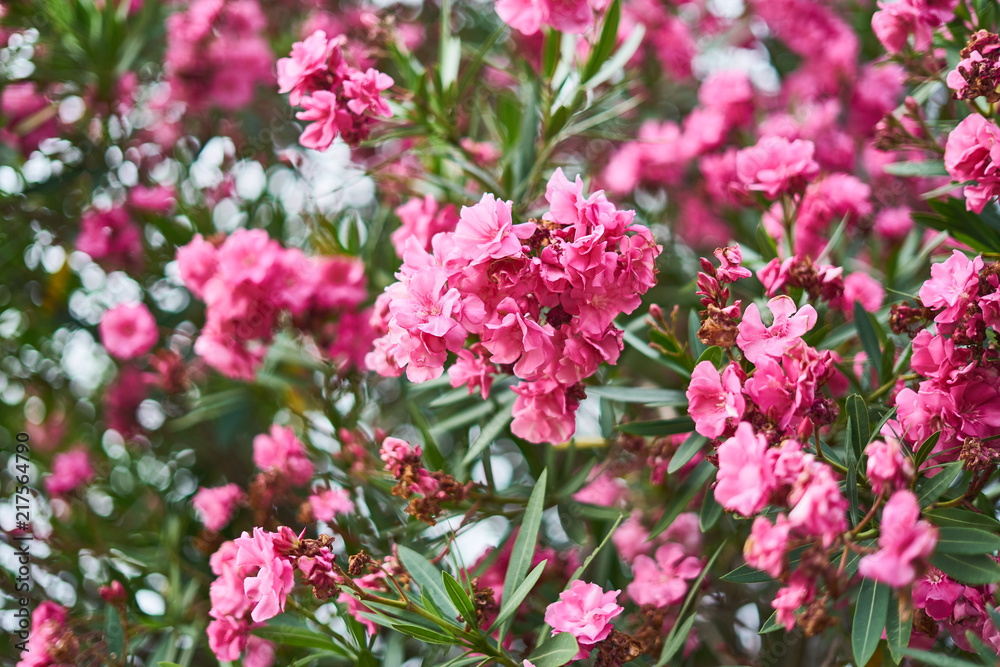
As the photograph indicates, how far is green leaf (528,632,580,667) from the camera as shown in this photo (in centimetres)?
110

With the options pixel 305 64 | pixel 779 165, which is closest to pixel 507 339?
pixel 305 64

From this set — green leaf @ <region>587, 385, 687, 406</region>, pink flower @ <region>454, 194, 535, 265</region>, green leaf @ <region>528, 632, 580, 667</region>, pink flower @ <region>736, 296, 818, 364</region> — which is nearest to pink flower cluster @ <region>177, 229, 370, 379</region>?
green leaf @ <region>587, 385, 687, 406</region>

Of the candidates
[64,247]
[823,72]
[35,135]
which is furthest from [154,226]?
[823,72]

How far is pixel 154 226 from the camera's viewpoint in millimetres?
2410

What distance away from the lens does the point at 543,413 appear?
1263 millimetres

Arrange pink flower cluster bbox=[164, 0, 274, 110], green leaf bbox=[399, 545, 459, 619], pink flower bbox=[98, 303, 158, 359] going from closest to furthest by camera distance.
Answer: green leaf bbox=[399, 545, 459, 619] → pink flower bbox=[98, 303, 158, 359] → pink flower cluster bbox=[164, 0, 274, 110]

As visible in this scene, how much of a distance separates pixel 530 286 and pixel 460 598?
542 mm

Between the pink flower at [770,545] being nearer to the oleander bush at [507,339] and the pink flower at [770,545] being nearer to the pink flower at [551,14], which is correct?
the oleander bush at [507,339]

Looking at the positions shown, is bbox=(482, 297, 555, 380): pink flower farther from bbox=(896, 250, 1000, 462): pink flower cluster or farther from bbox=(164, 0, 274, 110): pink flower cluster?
bbox=(164, 0, 274, 110): pink flower cluster

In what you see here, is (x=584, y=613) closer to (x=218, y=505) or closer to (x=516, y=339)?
(x=516, y=339)

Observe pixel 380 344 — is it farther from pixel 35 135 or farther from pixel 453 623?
pixel 35 135

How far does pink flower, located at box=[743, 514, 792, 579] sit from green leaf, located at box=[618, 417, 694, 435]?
1.66 feet

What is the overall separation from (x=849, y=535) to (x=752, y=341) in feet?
1.03

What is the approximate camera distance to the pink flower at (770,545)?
831mm
